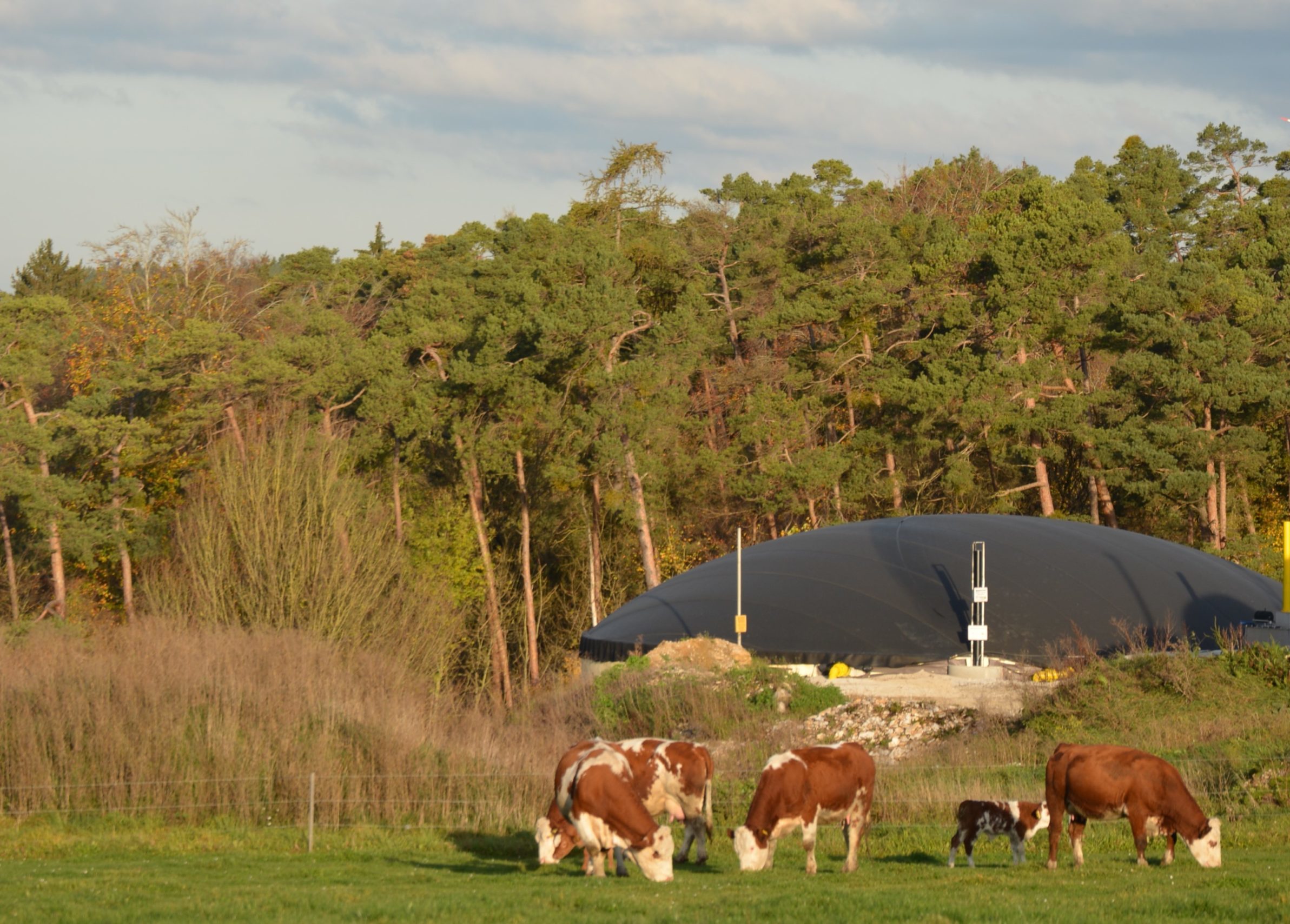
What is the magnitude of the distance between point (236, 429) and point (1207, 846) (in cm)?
4352

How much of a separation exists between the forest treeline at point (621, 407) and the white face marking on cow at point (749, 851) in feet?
106

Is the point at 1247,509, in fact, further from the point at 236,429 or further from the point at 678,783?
the point at 678,783

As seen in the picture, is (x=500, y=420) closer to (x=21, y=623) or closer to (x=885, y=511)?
(x=885, y=511)

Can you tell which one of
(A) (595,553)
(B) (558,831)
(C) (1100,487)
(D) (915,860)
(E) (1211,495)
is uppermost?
(C) (1100,487)

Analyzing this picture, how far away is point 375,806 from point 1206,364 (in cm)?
4124

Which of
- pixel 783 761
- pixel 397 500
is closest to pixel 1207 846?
pixel 783 761

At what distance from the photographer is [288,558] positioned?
43.2 meters

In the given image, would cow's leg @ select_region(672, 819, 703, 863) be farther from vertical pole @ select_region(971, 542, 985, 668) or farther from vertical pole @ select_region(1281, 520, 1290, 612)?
vertical pole @ select_region(971, 542, 985, 668)

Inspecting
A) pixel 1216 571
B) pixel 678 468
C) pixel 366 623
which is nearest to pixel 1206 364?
pixel 1216 571

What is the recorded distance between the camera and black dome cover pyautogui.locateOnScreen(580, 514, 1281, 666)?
1394 inches

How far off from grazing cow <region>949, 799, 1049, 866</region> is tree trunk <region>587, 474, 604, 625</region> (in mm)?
45518

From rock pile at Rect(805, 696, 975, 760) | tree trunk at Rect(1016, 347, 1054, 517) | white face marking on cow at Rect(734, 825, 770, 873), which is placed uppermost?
tree trunk at Rect(1016, 347, 1054, 517)

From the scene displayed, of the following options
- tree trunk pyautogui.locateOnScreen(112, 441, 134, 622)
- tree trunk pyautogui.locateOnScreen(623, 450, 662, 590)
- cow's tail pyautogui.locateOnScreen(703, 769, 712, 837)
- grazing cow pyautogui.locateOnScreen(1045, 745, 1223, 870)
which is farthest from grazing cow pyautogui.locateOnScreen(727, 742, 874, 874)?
tree trunk pyautogui.locateOnScreen(112, 441, 134, 622)

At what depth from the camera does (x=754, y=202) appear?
249 feet
